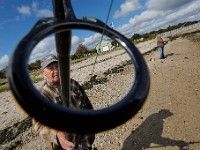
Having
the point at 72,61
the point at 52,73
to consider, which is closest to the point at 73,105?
the point at 52,73

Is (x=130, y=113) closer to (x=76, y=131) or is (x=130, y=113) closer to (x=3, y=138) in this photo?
(x=76, y=131)

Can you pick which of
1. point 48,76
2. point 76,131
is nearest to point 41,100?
point 76,131

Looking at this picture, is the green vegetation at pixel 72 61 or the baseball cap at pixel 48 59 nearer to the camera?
the baseball cap at pixel 48 59

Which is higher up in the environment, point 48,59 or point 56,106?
point 48,59

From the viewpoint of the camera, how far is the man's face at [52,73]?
4.41m

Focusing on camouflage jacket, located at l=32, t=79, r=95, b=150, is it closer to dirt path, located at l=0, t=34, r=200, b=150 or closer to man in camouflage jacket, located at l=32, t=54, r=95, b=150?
man in camouflage jacket, located at l=32, t=54, r=95, b=150

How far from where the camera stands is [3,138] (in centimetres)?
1123

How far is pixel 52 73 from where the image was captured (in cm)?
448

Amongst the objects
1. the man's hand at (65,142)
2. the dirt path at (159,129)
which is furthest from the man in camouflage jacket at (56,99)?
the dirt path at (159,129)

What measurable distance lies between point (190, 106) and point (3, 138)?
23.2ft

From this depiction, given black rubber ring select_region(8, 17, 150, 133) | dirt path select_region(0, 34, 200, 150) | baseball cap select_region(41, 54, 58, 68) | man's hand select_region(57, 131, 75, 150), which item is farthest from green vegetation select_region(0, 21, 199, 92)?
dirt path select_region(0, 34, 200, 150)

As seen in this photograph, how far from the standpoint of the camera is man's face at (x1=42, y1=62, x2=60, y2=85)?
4.41 meters

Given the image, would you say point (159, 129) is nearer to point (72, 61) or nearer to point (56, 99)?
point (56, 99)

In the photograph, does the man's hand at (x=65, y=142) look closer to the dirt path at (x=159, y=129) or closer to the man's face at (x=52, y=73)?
the man's face at (x=52, y=73)
